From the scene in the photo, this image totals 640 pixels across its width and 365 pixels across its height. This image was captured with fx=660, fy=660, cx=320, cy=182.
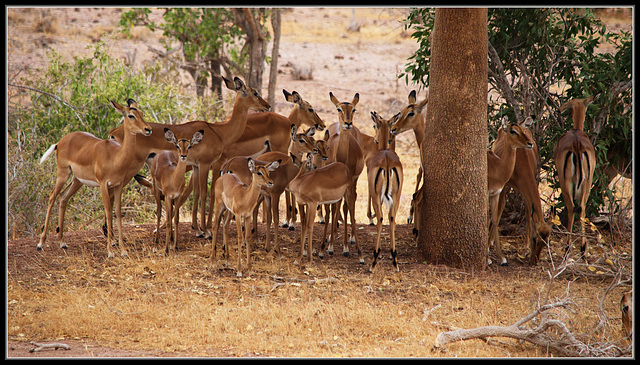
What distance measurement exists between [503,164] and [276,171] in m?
2.83

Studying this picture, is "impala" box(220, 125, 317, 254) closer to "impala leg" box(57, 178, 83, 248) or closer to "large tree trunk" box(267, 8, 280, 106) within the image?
"impala leg" box(57, 178, 83, 248)

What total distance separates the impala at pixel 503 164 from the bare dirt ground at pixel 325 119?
0.66 m

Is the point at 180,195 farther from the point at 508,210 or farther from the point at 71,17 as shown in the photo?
the point at 71,17

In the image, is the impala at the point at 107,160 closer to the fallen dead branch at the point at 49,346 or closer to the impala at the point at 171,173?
the impala at the point at 171,173

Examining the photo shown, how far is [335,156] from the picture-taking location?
8648mm

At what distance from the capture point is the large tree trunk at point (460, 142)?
7.71 metres

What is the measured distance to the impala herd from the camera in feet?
25.0

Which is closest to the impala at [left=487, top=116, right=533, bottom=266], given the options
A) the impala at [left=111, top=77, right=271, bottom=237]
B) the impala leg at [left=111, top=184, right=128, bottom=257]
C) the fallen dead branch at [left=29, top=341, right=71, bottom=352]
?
the impala at [left=111, top=77, right=271, bottom=237]

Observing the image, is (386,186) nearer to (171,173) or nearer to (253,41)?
(171,173)

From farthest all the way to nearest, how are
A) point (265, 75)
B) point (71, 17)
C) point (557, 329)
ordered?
point (71, 17) → point (265, 75) → point (557, 329)

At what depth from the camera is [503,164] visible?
8.23 metres

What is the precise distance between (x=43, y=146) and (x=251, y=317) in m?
7.68

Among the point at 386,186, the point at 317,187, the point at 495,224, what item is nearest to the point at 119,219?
the point at 317,187

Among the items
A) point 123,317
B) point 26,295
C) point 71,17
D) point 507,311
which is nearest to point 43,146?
point 26,295
